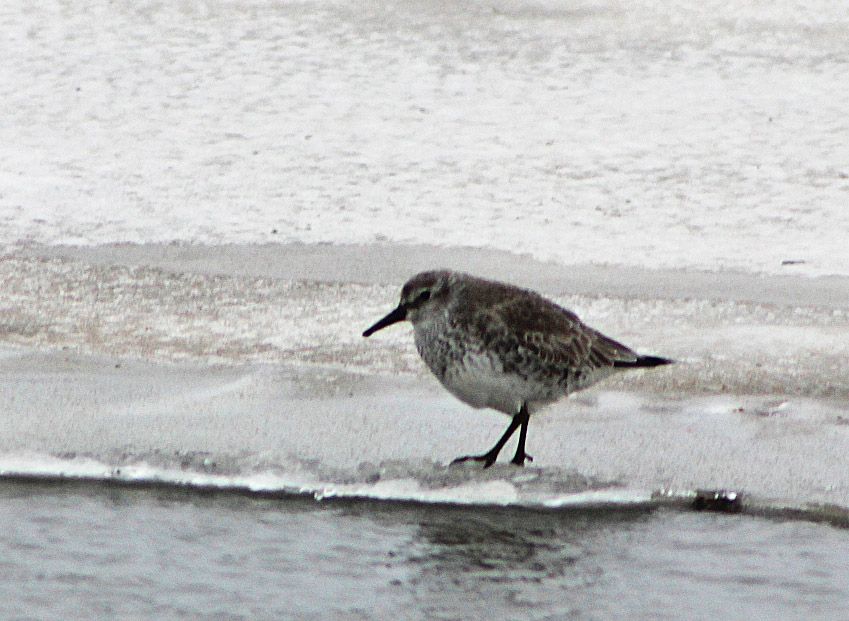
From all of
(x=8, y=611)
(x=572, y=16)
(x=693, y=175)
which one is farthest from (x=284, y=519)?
(x=572, y=16)

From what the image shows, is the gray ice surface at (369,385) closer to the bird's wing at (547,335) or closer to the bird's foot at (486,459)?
the bird's foot at (486,459)

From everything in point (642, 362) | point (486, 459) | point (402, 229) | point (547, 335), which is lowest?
point (486, 459)

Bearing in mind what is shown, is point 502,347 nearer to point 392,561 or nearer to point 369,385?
point 392,561

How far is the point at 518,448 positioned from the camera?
5.19 meters

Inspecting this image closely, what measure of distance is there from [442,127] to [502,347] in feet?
19.6

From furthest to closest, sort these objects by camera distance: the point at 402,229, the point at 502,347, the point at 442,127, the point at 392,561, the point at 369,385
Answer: the point at 442,127, the point at 402,229, the point at 369,385, the point at 502,347, the point at 392,561

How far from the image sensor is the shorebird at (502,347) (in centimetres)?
511

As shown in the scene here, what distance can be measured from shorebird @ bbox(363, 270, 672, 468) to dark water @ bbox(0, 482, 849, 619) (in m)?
0.45

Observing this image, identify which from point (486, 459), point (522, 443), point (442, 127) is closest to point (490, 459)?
point (486, 459)

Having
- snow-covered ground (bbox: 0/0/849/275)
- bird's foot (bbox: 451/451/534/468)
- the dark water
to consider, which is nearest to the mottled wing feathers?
bird's foot (bbox: 451/451/534/468)

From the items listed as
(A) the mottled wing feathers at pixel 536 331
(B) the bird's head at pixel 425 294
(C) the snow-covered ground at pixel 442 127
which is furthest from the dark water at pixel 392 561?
(C) the snow-covered ground at pixel 442 127

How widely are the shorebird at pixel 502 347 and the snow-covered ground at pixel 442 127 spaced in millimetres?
3097

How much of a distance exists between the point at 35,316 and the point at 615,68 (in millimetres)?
6201

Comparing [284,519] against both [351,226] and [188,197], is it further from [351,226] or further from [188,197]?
[188,197]
